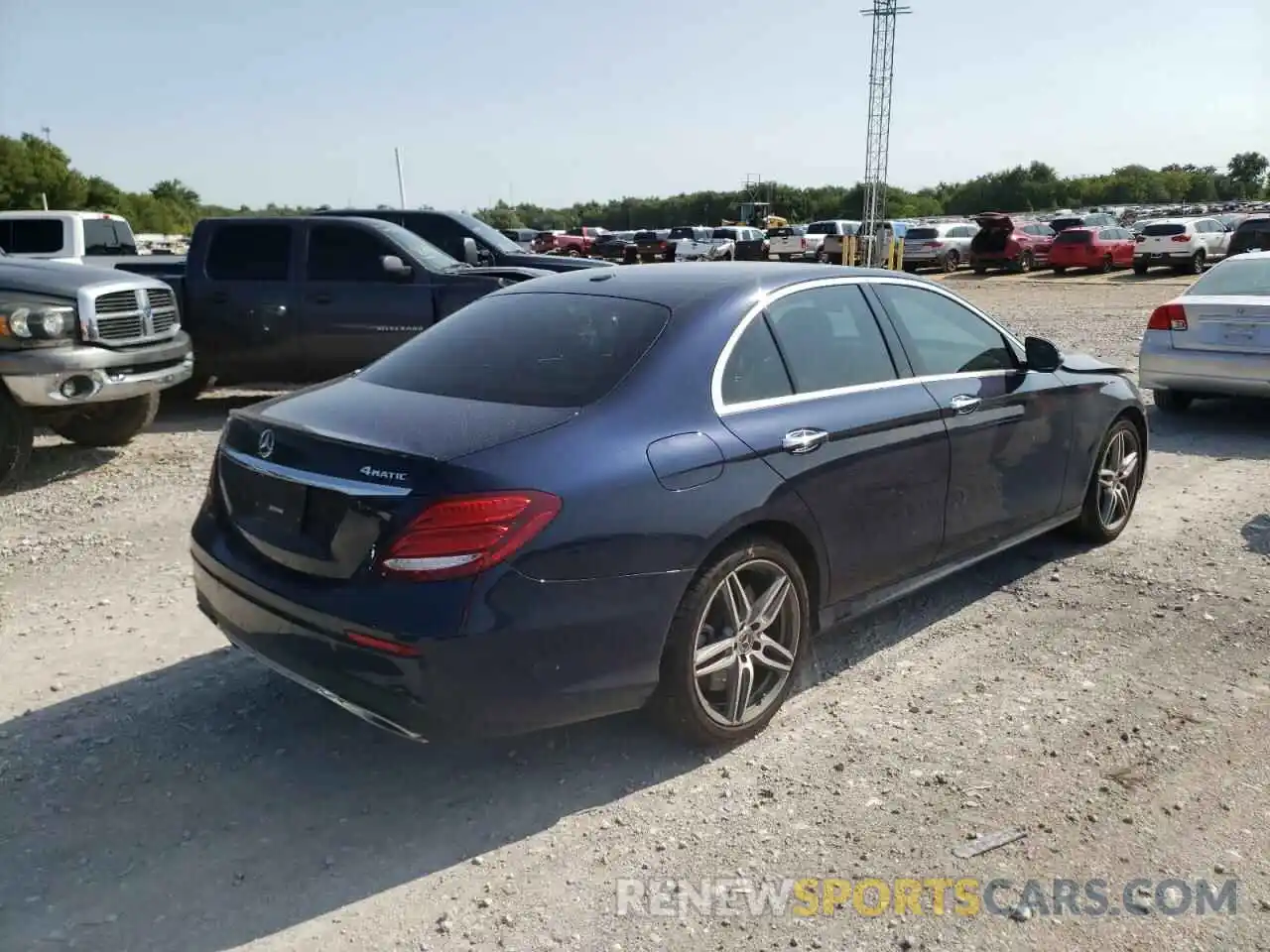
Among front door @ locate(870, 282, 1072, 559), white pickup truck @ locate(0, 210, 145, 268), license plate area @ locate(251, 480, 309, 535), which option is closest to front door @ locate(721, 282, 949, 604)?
front door @ locate(870, 282, 1072, 559)

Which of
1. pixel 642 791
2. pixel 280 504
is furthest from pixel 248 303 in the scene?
pixel 642 791

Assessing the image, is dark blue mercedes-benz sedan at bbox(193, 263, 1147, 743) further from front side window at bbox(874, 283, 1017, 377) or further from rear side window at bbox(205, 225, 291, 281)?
rear side window at bbox(205, 225, 291, 281)

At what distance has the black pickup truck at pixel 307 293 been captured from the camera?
943 centimetres

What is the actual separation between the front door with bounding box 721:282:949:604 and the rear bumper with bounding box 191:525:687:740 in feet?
2.44

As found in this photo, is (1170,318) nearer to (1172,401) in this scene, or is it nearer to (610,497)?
(1172,401)

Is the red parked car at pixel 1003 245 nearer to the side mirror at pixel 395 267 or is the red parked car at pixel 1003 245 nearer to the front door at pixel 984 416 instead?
the side mirror at pixel 395 267

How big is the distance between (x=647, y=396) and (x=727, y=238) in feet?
127

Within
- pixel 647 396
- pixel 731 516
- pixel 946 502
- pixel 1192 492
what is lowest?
pixel 1192 492

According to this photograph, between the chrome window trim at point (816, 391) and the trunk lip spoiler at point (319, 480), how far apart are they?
3.75ft

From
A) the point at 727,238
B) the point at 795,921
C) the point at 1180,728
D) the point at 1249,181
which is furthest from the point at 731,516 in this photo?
the point at 1249,181

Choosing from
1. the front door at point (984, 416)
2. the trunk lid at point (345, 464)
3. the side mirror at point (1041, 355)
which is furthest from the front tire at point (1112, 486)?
the trunk lid at point (345, 464)

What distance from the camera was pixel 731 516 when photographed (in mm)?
3340

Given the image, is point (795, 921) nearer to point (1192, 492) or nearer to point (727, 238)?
point (1192, 492)

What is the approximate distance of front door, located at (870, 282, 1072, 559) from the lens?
14.4 ft
